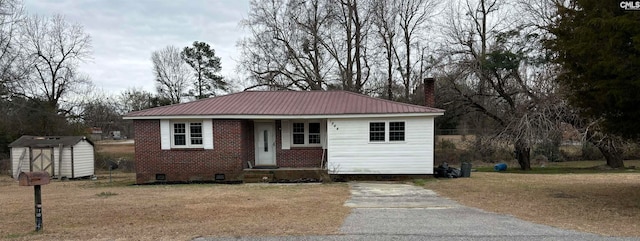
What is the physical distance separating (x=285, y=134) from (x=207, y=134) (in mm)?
3057

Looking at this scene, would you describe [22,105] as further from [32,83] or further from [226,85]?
[226,85]

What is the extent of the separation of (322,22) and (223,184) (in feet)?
68.4

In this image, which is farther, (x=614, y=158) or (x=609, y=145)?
(x=614, y=158)

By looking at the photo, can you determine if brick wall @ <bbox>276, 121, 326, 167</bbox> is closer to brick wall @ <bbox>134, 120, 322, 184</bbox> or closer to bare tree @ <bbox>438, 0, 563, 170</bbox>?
brick wall @ <bbox>134, 120, 322, 184</bbox>

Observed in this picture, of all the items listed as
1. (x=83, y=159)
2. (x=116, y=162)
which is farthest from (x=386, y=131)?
(x=116, y=162)

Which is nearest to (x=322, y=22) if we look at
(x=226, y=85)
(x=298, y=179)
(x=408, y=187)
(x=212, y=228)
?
(x=226, y=85)

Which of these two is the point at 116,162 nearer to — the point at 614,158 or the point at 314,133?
the point at 314,133

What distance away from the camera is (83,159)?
68.8 ft

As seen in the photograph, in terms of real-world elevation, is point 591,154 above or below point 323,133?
below

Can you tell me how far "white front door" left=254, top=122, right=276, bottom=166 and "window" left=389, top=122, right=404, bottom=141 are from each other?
4.76m

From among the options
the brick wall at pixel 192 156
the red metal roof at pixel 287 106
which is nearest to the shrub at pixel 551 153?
the red metal roof at pixel 287 106

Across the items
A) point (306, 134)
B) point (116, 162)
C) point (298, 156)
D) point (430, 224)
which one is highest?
point (306, 134)

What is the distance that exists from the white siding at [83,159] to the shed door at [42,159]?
101 centimetres

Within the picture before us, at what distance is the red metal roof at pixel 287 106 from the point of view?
1599 centimetres
